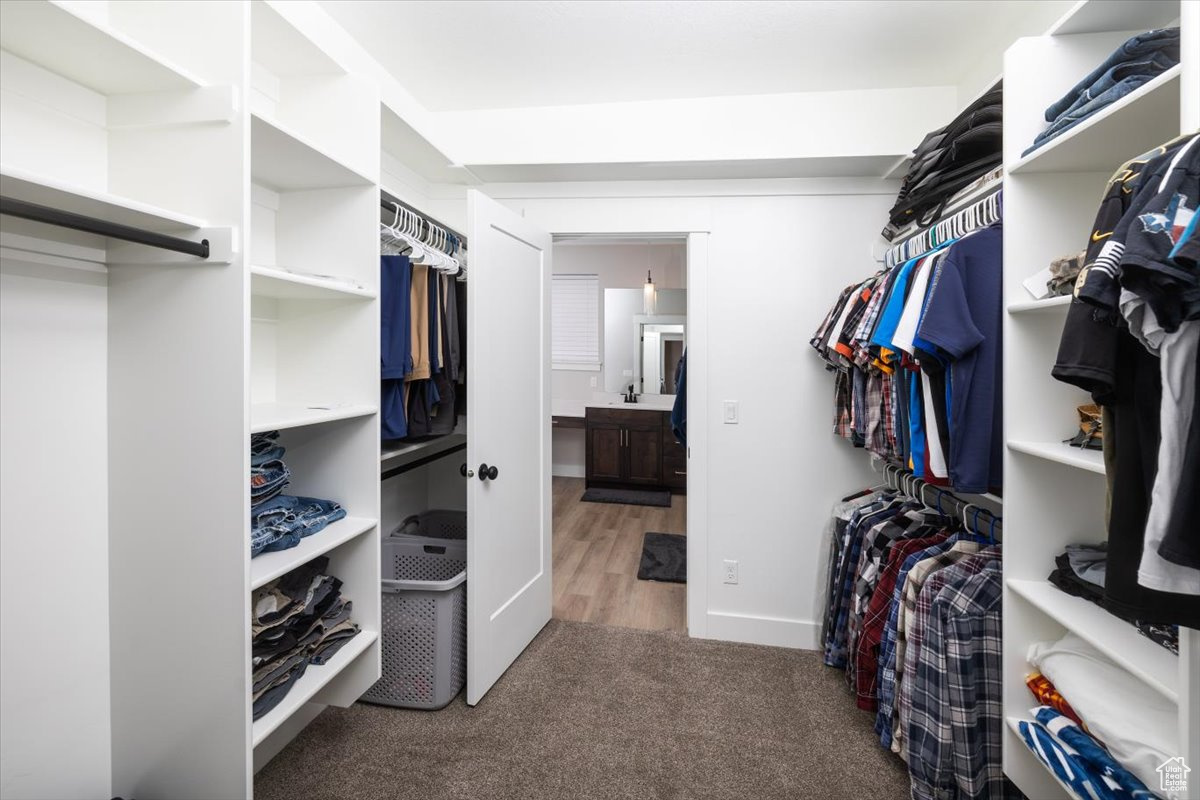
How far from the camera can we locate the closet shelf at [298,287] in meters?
1.29

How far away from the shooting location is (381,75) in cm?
220

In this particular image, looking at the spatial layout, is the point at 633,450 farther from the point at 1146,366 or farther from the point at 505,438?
the point at 1146,366

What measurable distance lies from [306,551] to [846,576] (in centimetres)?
196

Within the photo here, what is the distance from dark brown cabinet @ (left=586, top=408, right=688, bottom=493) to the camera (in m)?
5.32

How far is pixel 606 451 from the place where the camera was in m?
5.42

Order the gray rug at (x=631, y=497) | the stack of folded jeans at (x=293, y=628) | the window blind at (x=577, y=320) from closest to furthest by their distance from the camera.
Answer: the stack of folded jeans at (x=293, y=628)
the gray rug at (x=631, y=497)
the window blind at (x=577, y=320)

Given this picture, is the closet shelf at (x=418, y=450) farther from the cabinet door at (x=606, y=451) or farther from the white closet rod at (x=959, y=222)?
the cabinet door at (x=606, y=451)

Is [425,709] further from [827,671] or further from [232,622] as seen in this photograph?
[827,671]

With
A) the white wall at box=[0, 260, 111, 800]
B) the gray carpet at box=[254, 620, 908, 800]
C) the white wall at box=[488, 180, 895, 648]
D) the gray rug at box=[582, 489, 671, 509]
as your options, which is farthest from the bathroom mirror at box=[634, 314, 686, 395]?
the white wall at box=[0, 260, 111, 800]

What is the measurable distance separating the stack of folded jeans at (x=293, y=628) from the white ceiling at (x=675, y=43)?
1.87 meters

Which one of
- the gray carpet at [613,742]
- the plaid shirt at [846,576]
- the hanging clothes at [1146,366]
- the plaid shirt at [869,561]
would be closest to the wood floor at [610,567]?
the gray carpet at [613,742]

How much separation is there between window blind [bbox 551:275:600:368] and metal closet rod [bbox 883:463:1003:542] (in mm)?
3876

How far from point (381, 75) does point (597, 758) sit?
8.78 ft

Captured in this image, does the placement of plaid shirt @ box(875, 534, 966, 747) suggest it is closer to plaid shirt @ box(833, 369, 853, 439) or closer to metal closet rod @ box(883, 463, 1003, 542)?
metal closet rod @ box(883, 463, 1003, 542)
